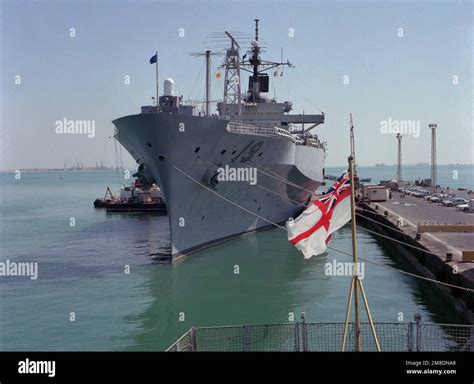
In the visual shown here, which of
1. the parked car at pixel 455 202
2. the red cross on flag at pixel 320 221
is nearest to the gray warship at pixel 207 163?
the red cross on flag at pixel 320 221

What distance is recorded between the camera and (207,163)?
19766mm

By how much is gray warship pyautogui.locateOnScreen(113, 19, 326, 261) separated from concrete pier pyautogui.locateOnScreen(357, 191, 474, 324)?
6.32 metres

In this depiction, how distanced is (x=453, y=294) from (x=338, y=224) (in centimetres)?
963

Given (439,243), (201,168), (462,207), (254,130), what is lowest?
(439,243)

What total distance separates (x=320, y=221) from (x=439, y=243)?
615 inches

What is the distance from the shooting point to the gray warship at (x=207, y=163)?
1828cm

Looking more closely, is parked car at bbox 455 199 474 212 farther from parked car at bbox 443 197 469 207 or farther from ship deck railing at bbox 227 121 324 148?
ship deck railing at bbox 227 121 324 148

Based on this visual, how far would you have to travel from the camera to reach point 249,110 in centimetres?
3155

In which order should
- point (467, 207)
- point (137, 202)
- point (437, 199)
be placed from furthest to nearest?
point (137, 202) → point (437, 199) → point (467, 207)

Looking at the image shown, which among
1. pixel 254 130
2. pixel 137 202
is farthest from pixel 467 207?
pixel 137 202

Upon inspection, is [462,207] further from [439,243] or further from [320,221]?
[320,221]

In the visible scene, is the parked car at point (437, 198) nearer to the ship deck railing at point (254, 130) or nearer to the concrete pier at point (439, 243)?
the concrete pier at point (439, 243)
